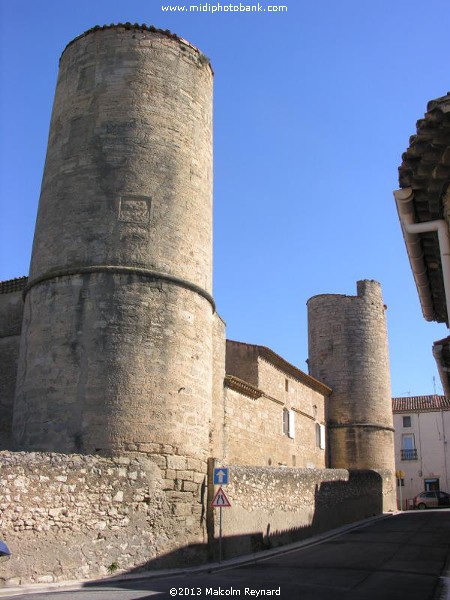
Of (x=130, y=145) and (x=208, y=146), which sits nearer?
(x=130, y=145)

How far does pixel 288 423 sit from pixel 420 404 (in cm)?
2534

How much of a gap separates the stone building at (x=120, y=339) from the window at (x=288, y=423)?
27.5 feet

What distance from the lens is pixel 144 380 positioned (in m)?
12.5

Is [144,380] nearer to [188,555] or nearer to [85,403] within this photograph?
[85,403]

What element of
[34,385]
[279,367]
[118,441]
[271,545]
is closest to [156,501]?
[118,441]

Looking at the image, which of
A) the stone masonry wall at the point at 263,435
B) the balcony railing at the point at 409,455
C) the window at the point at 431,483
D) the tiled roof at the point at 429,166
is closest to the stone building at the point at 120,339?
the stone masonry wall at the point at 263,435

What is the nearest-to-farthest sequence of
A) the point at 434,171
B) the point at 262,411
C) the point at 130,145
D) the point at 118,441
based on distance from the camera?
the point at 434,171 → the point at 118,441 → the point at 130,145 → the point at 262,411

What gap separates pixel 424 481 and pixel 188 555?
3698cm

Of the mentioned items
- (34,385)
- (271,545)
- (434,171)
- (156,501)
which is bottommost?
(271,545)

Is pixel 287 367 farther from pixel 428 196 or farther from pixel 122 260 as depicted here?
pixel 428 196

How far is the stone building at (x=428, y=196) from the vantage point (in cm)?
694

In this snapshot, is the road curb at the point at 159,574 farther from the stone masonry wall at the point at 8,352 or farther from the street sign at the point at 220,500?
the stone masonry wall at the point at 8,352

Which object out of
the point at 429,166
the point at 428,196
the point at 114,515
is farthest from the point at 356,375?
the point at 429,166

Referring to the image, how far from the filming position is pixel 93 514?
36.1 feet
